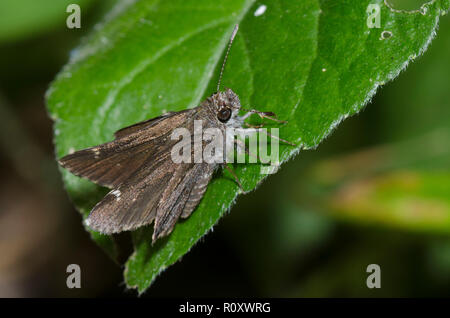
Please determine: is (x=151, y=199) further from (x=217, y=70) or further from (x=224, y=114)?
(x=217, y=70)

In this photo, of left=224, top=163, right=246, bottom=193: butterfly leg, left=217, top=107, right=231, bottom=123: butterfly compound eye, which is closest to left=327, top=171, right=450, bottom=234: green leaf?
left=224, top=163, right=246, bottom=193: butterfly leg

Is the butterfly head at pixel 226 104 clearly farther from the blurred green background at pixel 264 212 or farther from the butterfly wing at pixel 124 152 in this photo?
the blurred green background at pixel 264 212

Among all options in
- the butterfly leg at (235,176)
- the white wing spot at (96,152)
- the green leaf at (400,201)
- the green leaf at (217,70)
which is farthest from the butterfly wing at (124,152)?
the green leaf at (400,201)

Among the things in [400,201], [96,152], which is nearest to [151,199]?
[96,152]

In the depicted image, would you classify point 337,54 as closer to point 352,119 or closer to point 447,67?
point 352,119

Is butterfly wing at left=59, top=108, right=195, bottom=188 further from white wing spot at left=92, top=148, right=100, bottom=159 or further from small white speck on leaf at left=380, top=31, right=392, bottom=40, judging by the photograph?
small white speck on leaf at left=380, top=31, right=392, bottom=40
